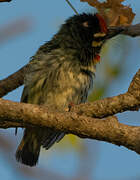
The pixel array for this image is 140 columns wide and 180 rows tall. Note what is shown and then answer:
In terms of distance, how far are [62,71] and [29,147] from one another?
1.25 meters

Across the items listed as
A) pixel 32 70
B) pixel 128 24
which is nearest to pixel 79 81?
pixel 32 70

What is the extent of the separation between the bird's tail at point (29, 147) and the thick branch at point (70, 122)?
1.89m

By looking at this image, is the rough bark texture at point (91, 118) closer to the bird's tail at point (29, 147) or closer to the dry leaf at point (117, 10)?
the dry leaf at point (117, 10)

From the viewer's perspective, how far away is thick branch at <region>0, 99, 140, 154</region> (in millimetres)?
2498

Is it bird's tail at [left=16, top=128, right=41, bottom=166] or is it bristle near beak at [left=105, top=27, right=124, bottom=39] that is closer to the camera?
bristle near beak at [left=105, top=27, right=124, bottom=39]

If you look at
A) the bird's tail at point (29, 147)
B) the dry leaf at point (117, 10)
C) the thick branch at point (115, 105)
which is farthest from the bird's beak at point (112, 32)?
the bird's tail at point (29, 147)

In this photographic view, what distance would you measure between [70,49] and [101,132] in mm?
1943

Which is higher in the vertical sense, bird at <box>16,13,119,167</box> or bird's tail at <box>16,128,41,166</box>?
Result: bird at <box>16,13,119,167</box>

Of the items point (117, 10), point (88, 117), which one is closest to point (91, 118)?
point (88, 117)

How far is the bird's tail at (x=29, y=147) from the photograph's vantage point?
180 inches

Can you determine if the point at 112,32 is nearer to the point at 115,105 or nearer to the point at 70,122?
the point at 115,105

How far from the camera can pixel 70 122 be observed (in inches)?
104

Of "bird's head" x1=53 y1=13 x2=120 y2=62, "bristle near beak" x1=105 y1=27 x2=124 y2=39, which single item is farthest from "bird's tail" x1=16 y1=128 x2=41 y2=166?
"bristle near beak" x1=105 y1=27 x2=124 y2=39

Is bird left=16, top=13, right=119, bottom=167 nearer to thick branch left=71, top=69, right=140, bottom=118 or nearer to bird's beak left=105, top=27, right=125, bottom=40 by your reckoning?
bird's beak left=105, top=27, right=125, bottom=40
